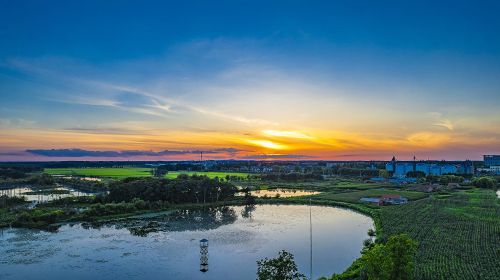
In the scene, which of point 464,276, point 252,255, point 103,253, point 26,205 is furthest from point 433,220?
point 26,205

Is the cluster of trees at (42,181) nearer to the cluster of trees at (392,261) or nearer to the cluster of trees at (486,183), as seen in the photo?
the cluster of trees at (392,261)

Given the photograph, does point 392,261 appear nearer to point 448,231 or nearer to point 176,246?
point 176,246

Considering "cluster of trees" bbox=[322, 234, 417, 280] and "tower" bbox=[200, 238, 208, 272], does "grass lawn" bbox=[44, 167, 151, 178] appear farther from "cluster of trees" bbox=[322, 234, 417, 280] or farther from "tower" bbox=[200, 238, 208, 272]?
"cluster of trees" bbox=[322, 234, 417, 280]

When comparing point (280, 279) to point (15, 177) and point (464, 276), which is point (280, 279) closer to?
point (464, 276)

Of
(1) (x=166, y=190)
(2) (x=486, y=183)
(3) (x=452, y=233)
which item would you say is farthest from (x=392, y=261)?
(2) (x=486, y=183)

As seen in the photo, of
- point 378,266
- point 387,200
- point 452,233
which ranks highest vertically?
point 378,266

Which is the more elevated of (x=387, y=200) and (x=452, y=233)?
(x=387, y=200)

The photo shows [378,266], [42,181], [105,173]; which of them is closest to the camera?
[378,266]
